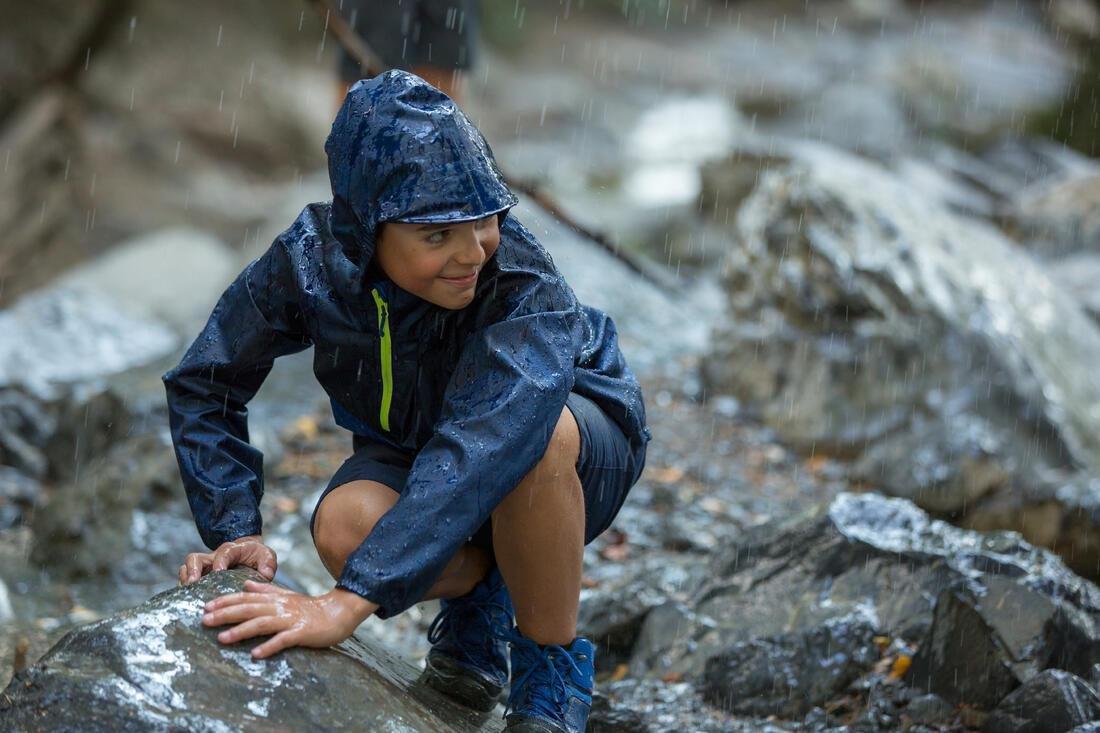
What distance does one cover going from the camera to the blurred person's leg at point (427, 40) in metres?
5.31

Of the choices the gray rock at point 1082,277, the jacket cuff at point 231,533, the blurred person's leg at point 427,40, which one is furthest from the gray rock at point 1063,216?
the jacket cuff at point 231,533

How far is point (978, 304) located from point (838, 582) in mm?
2040

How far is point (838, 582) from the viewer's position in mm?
3174

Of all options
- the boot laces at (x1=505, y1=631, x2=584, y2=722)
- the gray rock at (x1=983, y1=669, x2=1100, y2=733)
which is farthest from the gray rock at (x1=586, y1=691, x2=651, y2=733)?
the gray rock at (x1=983, y1=669, x2=1100, y2=733)

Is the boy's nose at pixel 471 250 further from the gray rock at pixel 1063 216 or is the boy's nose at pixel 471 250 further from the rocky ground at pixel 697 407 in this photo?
the gray rock at pixel 1063 216

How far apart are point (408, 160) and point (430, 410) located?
1.76 feet

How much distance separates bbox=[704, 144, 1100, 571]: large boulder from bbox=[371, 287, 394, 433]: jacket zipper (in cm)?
248

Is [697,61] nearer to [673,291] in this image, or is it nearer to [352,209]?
[673,291]

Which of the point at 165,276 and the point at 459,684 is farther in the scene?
the point at 165,276

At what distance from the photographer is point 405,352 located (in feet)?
7.59

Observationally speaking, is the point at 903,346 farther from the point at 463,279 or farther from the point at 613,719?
the point at 463,279

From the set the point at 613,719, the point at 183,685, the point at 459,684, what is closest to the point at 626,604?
the point at 613,719

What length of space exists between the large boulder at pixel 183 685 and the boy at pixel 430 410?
0.16 feet

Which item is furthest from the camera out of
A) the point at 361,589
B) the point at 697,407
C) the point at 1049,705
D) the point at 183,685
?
the point at 697,407
